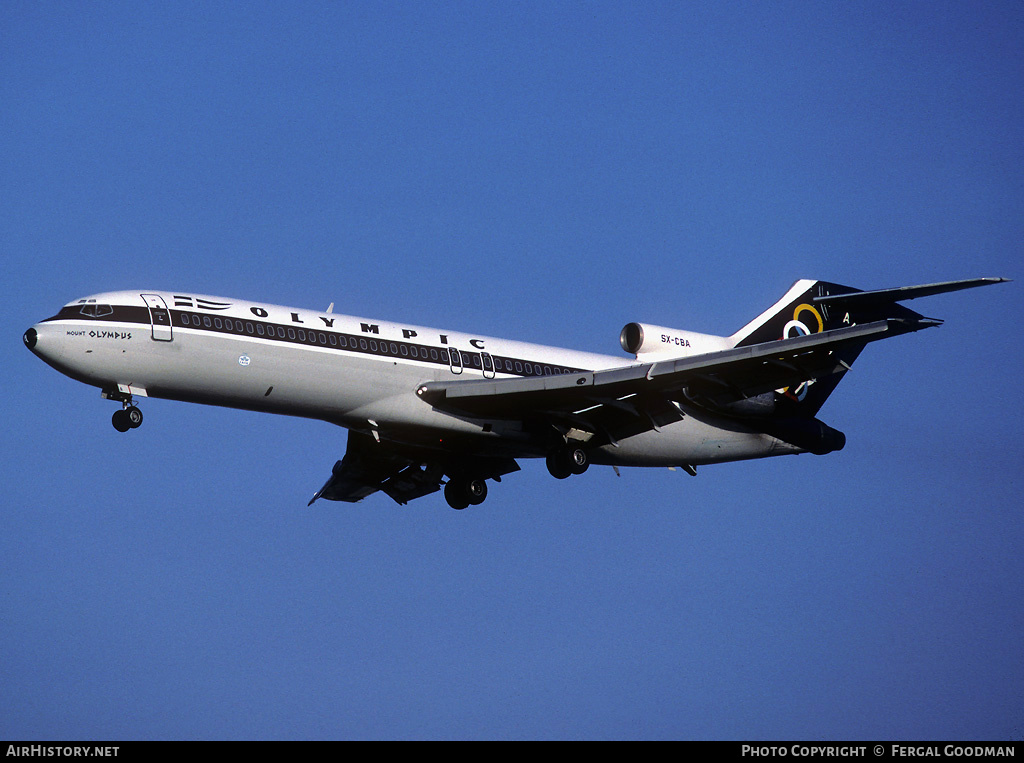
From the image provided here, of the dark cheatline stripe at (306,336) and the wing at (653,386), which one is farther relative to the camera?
the wing at (653,386)

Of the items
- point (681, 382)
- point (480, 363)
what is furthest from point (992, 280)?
point (480, 363)

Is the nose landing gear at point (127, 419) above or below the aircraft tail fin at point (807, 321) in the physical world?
below

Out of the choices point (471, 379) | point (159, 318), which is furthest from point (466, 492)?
point (159, 318)

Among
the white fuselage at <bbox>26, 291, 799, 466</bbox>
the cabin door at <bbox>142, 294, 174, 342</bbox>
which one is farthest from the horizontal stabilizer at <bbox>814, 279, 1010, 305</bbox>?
the cabin door at <bbox>142, 294, 174, 342</bbox>

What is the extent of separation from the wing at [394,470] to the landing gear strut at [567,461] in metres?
2.37

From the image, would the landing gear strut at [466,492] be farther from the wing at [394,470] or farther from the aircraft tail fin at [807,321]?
the aircraft tail fin at [807,321]

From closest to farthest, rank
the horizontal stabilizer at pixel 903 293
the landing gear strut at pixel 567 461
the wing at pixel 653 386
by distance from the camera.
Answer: the horizontal stabilizer at pixel 903 293 → the wing at pixel 653 386 → the landing gear strut at pixel 567 461

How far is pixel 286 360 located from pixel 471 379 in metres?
5.09

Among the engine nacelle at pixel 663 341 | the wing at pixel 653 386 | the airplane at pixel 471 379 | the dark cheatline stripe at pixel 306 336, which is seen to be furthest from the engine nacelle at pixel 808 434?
the dark cheatline stripe at pixel 306 336

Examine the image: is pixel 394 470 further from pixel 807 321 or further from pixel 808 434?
pixel 807 321

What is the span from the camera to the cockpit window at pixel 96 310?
28.0 meters

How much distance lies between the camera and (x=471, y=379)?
105ft

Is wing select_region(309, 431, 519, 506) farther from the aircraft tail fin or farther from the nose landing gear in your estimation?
the aircraft tail fin
